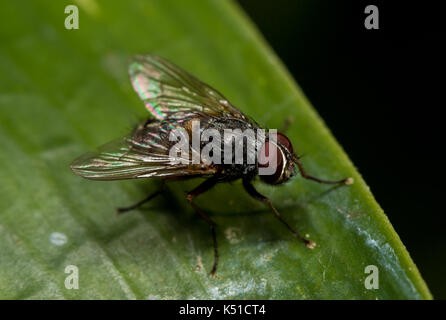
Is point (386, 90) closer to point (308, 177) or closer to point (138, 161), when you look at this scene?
point (308, 177)

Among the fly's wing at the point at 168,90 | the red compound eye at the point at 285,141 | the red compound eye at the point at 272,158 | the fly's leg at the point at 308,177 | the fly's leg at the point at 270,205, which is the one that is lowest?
the fly's leg at the point at 270,205

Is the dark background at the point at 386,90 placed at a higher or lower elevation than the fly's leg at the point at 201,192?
higher

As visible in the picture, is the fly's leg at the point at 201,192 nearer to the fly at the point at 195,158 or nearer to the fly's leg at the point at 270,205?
the fly at the point at 195,158

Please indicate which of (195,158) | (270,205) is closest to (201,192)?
(195,158)

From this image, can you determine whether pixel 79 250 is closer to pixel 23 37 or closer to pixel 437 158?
pixel 23 37

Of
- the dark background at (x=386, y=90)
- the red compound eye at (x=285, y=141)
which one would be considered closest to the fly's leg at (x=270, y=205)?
the red compound eye at (x=285, y=141)

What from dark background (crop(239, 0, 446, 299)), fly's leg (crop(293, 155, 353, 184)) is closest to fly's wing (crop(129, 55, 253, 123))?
fly's leg (crop(293, 155, 353, 184))
